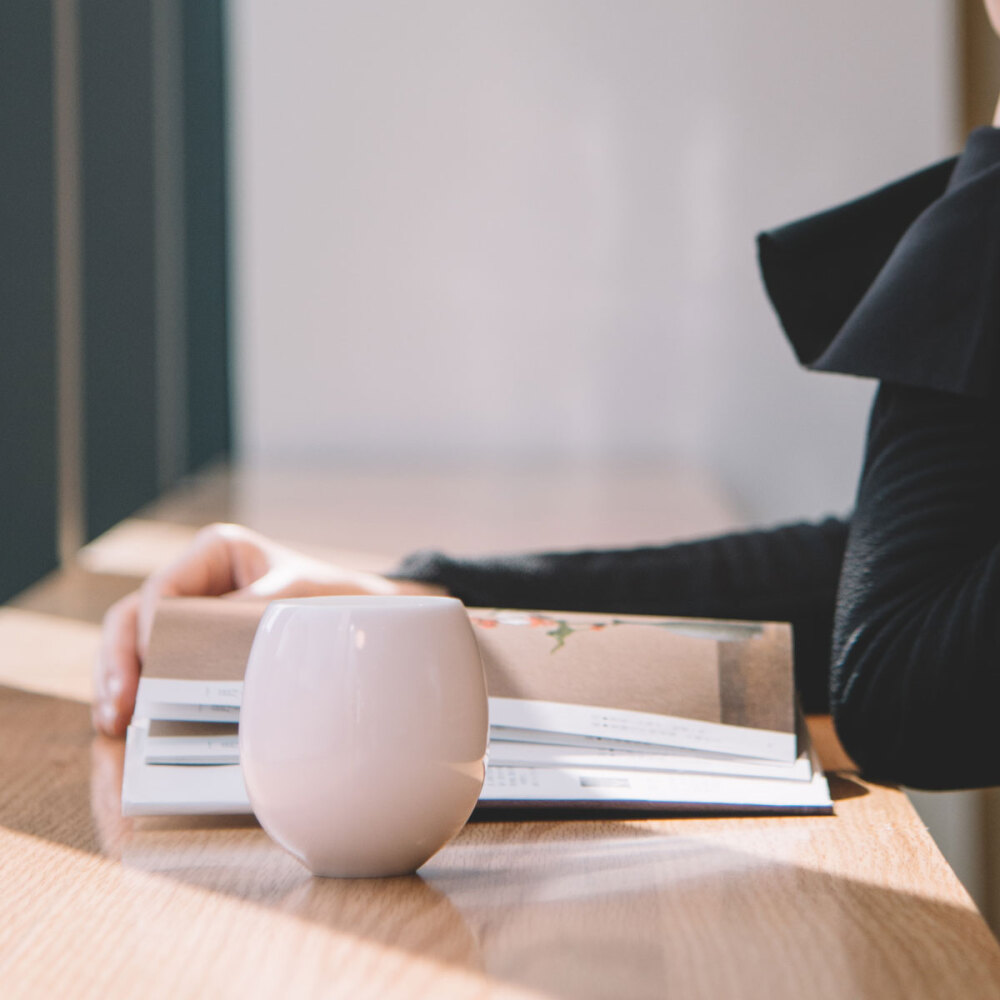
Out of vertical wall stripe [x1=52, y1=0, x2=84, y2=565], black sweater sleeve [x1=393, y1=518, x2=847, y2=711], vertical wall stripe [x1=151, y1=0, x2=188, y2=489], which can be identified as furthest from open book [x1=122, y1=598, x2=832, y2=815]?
vertical wall stripe [x1=151, y1=0, x2=188, y2=489]

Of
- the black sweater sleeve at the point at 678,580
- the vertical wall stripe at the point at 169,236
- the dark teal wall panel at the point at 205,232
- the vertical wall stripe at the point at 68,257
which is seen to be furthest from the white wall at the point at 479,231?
the black sweater sleeve at the point at 678,580

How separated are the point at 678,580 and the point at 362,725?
0.45m

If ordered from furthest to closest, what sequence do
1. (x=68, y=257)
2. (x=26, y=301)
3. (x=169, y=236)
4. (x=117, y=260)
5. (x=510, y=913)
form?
(x=169, y=236) → (x=117, y=260) → (x=68, y=257) → (x=26, y=301) → (x=510, y=913)

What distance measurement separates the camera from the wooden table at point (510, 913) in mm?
326

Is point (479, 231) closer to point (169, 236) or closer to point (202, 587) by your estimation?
point (169, 236)

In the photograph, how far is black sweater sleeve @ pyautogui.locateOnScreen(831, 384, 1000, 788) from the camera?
0.57m

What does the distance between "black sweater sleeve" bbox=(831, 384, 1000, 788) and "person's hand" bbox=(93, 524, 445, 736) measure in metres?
0.27

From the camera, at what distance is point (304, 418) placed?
3055 millimetres

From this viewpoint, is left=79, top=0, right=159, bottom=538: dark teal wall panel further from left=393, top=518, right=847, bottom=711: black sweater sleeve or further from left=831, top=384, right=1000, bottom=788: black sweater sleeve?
left=831, top=384, right=1000, bottom=788: black sweater sleeve

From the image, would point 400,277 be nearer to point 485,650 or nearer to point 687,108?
point 687,108

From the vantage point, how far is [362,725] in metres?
0.38

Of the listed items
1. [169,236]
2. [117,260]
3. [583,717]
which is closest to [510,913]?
[583,717]

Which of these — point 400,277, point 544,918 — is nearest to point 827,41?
point 400,277

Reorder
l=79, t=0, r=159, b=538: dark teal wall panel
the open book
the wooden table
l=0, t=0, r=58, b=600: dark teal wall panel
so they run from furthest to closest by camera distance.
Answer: l=79, t=0, r=159, b=538: dark teal wall panel
l=0, t=0, r=58, b=600: dark teal wall panel
the open book
the wooden table
